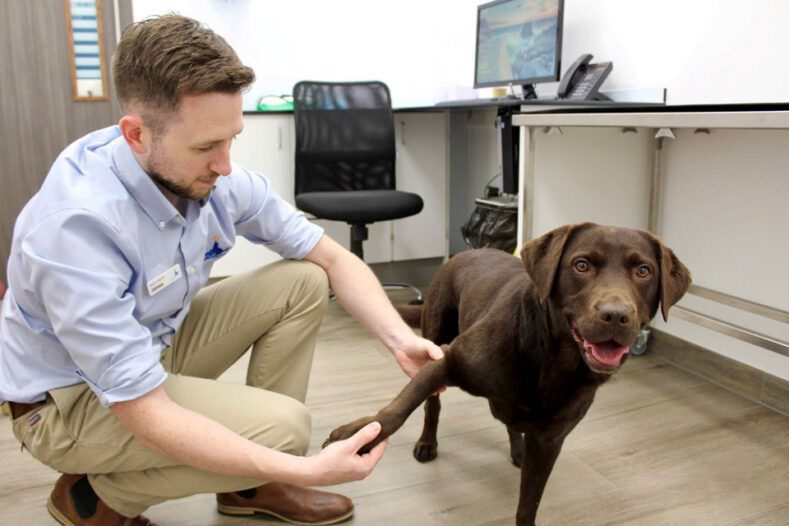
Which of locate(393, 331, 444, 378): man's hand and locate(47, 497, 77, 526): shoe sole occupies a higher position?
locate(393, 331, 444, 378): man's hand

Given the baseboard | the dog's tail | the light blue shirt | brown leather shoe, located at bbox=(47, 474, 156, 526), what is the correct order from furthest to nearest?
the baseboard < the dog's tail < brown leather shoe, located at bbox=(47, 474, 156, 526) < the light blue shirt

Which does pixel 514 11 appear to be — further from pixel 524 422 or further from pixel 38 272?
pixel 38 272

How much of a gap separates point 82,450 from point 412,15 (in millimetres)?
3688

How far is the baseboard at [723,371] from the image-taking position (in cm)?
222

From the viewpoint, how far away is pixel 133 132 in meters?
1.17

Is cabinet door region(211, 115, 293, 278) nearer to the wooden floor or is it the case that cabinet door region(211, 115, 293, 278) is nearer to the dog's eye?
the wooden floor

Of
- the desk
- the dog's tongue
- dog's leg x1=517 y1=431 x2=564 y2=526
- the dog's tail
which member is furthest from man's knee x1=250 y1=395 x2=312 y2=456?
the desk

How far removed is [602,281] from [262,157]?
2.60m

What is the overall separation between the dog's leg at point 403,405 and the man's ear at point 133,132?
627 millimetres

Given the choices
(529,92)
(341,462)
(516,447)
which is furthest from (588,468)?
(529,92)

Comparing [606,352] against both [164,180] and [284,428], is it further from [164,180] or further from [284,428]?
[164,180]

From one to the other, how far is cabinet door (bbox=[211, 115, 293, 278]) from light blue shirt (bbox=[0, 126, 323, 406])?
6.90 ft

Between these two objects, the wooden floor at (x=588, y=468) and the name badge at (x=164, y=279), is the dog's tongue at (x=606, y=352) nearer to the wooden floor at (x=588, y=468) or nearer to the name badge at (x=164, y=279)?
the wooden floor at (x=588, y=468)

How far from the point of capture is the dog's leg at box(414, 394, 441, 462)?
184 centimetres
